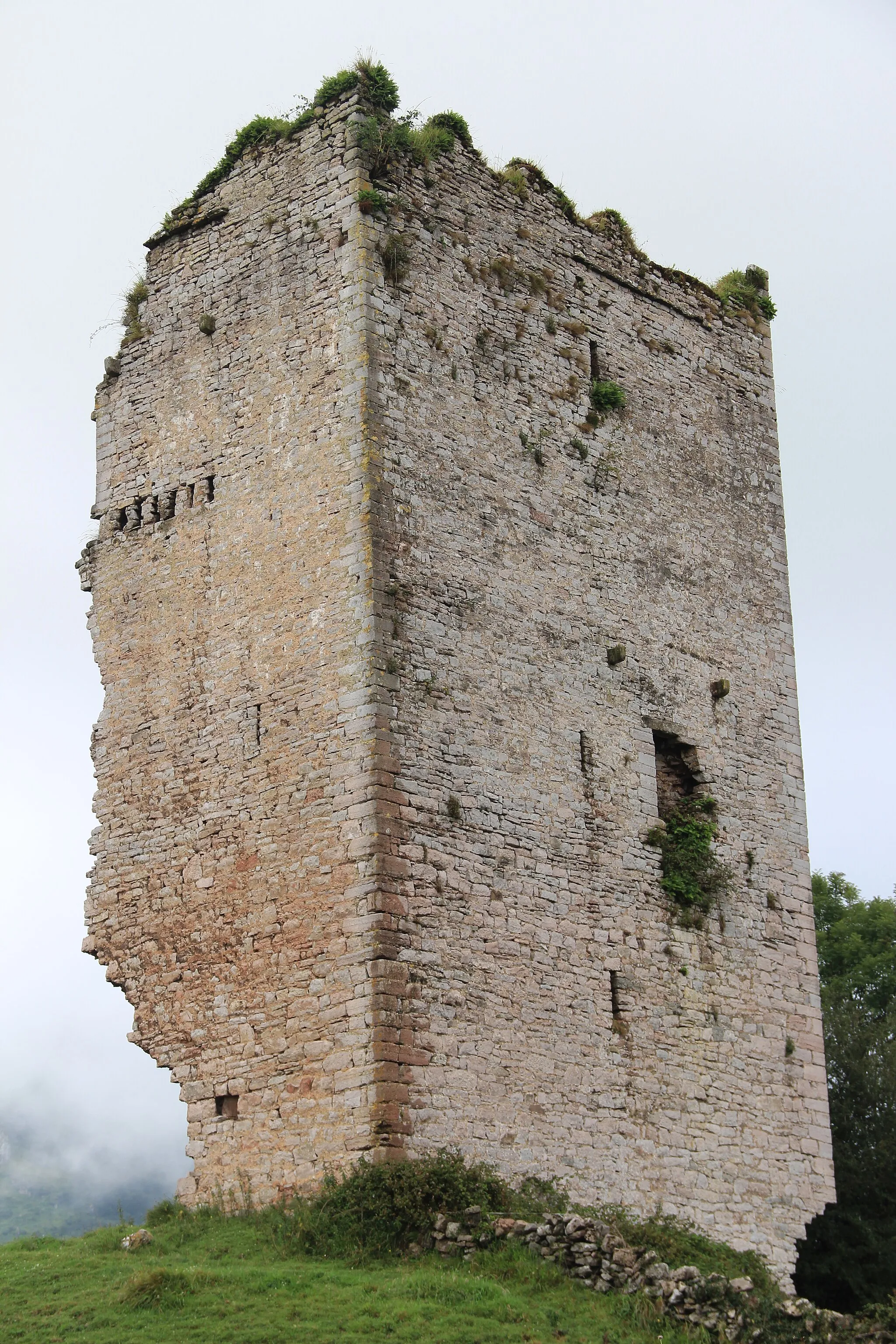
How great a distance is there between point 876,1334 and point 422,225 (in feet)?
34.9

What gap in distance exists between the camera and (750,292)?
21.4 meters

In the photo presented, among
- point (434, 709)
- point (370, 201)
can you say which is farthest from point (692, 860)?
point (370, 201)

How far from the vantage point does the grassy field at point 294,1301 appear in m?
11.9

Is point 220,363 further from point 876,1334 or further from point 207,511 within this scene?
point 876,1334

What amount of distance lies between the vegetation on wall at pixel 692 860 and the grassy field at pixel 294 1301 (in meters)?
4.91

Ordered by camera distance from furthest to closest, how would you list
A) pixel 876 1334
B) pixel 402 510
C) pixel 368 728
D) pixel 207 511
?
pixel 207 511
pixel 402 510
pixel 368 728
pixel 876 1334

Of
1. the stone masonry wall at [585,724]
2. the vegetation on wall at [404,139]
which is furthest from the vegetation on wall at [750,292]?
the vegetation on wall at [404,139]

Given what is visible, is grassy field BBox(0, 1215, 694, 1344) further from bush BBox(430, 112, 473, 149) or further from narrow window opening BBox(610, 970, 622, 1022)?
bush BBox(430, 112, 473, 149)

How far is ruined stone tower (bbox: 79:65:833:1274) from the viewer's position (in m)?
14.9

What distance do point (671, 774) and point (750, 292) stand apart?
660 centimetres

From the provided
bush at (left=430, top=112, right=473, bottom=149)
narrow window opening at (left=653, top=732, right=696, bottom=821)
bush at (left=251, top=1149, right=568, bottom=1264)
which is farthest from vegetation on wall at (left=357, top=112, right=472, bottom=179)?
bush at (left=251, top=1149, right=568, bottom=1264)

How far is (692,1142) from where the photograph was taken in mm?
16672

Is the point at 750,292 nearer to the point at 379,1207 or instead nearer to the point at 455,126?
the point at 455,126

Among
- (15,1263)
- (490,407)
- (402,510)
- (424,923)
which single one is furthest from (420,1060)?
(490,407)
